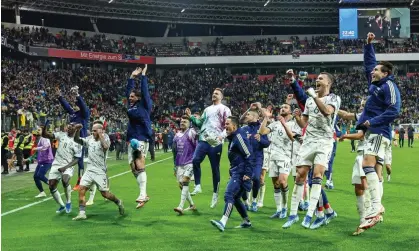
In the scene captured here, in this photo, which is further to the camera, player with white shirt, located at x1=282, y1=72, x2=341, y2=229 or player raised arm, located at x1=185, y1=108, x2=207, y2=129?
player raised arm, located at x1=185, y1=108, x2=207, y2=129

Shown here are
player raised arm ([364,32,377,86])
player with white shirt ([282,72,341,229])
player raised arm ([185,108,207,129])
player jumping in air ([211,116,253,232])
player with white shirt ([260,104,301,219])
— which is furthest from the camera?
player raised arm ([185,108,207,129])

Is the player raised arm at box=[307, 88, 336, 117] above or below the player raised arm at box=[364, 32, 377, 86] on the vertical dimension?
below

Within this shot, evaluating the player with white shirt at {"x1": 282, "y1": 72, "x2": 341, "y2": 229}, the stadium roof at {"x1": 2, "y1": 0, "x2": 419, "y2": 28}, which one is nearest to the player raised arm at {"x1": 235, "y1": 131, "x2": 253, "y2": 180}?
the player with white shirt at {"x1": 282, "y1": 72, "x2": 341, "y2": 229}

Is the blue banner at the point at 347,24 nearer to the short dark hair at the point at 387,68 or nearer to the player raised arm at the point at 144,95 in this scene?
the player raised arm at the point at 144,95

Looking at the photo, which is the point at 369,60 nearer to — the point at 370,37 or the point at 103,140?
the point at 370,37

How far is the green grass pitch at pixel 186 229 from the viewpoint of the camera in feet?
25.9

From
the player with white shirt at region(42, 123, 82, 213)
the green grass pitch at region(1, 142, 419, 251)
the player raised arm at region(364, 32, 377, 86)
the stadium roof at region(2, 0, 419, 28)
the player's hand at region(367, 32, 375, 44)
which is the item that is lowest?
the green grass pitch at region(1, 142, 419, 251)

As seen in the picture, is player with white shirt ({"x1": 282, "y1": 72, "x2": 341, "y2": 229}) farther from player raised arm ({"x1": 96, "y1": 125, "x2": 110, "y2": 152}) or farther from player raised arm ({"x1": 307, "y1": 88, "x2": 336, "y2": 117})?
player raised arm ({"x1": 96, "y1": 125, "x2": 110, "y2": 152})

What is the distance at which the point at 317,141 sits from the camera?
8.45m

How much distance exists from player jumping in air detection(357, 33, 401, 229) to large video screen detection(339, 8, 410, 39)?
47853 millimetres

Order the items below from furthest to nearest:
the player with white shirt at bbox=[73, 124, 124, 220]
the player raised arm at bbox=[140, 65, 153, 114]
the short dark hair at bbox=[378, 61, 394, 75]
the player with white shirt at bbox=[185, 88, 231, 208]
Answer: the player with white shirt at bbox=[185, 88, 231, 208] < the player raised arm at bbox=[140, 65, 153, 114] < the player with white shirt at bbox=[73, 124, 124, 220] < the short dark hair at bbox=[378, 61, 394, 75]

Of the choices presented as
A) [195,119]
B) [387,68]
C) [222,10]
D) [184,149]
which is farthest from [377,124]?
[222,10]

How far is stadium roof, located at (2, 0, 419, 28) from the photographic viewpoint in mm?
57219

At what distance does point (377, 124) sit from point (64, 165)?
22.8 feet
